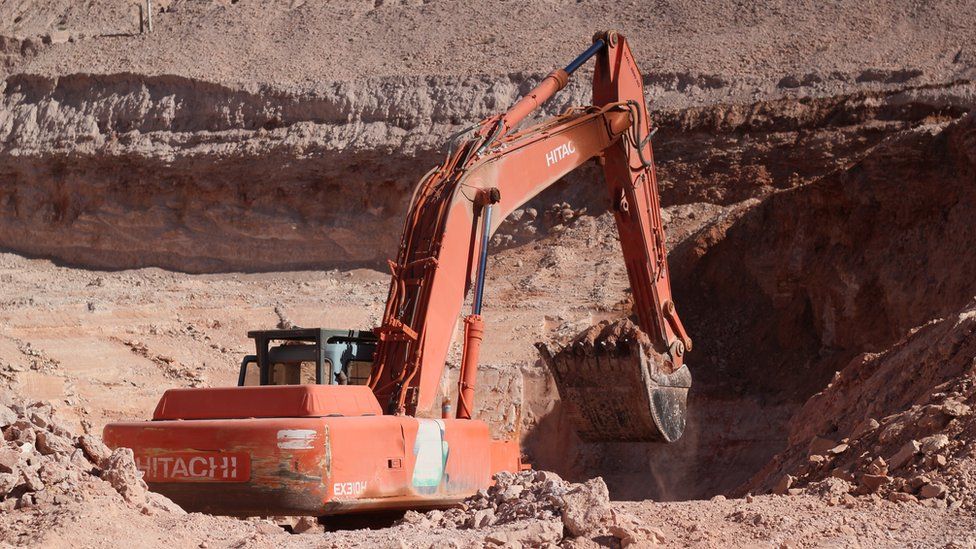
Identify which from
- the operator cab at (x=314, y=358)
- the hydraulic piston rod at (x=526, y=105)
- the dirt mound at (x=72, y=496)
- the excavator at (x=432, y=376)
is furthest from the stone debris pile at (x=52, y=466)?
the hydraulic piston rod at (x=526, y=105)

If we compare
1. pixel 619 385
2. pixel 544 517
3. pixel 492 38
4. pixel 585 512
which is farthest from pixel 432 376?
pixel 492 38

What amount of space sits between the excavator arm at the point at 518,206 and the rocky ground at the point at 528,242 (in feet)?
3.54

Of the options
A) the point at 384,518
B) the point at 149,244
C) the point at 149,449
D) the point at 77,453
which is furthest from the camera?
the point at 149,244

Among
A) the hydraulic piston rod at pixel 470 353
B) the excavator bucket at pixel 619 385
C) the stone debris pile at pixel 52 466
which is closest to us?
the stone debris pile at pixel 52 466

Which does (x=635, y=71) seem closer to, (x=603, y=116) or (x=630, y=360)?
(x=603, y=116)

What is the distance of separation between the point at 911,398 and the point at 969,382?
122 cm

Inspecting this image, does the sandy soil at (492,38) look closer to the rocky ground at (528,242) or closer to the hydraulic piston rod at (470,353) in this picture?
the rocky ground at (528,242)

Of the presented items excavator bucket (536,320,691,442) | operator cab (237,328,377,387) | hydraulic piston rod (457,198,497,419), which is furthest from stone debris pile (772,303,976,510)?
operator cab (237,328,377,387)

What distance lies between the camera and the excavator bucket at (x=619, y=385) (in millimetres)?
10703

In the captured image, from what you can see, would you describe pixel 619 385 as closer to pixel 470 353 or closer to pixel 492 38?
pixel 470 353

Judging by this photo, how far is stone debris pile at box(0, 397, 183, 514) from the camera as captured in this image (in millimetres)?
5824

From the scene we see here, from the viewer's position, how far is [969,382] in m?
8.25

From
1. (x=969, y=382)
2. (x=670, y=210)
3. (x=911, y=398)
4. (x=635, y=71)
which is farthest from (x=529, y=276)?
(x=969, y=382)

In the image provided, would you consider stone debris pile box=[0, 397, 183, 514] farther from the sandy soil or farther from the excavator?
the sandy soil
